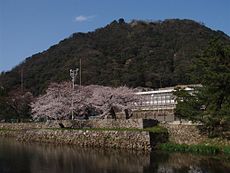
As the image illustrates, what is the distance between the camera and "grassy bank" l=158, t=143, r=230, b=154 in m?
24.5

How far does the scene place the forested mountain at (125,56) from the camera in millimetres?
62281

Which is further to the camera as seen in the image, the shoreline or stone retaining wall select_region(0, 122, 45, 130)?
stone retaining wall select_region(0, 122, 45, 130)

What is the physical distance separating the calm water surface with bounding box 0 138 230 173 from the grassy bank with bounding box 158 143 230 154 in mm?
1370

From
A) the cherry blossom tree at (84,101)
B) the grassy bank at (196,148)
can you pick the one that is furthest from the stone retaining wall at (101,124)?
the grassy bank at (196,148)

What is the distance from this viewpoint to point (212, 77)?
25219mm

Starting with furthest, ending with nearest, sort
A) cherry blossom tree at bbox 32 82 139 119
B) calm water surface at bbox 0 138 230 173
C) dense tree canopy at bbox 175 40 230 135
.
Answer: cherry blossom tree at bbox 32 82 139 119, dense tree canopy at bbox 175 40 230 135, calm water surface at bbox 0 138 230 173

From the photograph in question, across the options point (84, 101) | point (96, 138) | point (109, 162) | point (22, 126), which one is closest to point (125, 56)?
point (22, 126)

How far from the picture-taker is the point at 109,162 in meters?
21.8

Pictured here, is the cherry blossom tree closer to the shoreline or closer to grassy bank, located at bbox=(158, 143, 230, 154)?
the shoreline

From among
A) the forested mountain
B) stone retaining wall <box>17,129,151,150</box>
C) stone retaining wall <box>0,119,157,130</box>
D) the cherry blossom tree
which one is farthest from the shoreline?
the forested mountain

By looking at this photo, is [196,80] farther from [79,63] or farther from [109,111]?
[79,63]

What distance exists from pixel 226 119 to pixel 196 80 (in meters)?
4.40

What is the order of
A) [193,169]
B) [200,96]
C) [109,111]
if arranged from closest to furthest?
[193,169]
[200,96]
[109,111]

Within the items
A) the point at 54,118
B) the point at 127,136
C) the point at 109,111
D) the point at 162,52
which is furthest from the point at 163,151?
the point at 162,52
